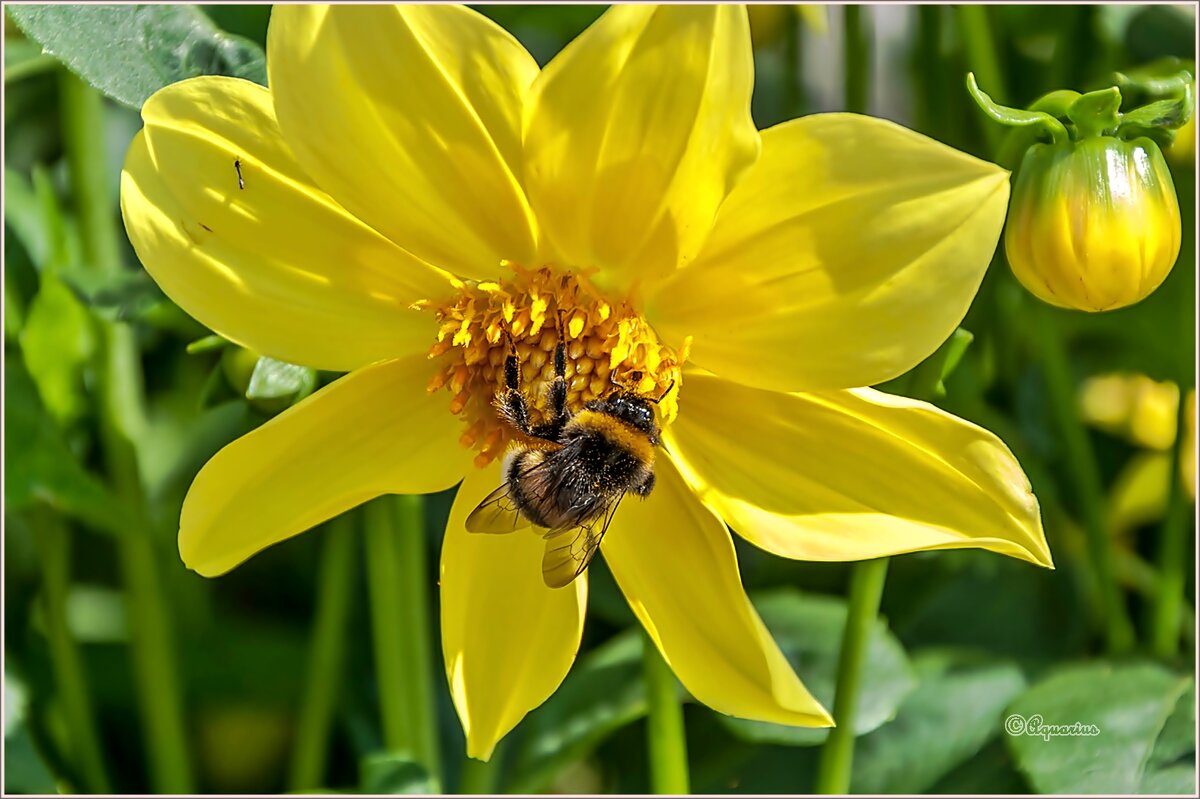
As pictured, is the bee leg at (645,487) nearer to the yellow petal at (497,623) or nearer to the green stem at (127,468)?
the yellow petal at (497,623)

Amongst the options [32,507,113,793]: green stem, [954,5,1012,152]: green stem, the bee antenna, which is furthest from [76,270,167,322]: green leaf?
[954,5,1012,152]: green stem

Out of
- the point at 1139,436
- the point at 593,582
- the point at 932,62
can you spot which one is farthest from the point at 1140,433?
the point at 593,582

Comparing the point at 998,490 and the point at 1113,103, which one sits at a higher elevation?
the point at 1113,103

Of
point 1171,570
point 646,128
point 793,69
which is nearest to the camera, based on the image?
point 646,128

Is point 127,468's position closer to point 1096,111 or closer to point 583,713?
point 583,713

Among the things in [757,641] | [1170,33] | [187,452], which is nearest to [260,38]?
[187,452]

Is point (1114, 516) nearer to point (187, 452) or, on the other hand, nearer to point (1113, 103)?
point (1113, 103)
